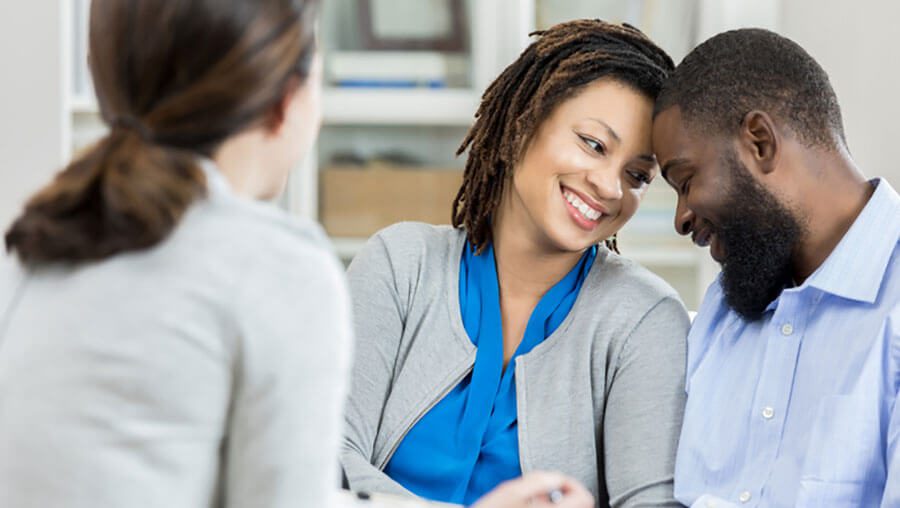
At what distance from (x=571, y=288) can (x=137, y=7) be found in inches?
37.1

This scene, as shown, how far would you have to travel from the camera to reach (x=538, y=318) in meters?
1.57

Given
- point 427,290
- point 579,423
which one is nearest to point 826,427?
point 579,423

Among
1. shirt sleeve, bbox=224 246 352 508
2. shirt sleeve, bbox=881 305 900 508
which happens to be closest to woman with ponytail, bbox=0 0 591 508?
shirt sleeve, bbox=224 246 352 508

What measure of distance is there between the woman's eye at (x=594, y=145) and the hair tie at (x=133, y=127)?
2.78 ft

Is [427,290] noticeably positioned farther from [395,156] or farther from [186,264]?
[395,156]

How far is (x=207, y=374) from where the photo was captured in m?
0.75

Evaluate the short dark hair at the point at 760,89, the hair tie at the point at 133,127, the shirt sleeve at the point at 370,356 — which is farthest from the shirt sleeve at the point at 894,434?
the hair tie at the point at 133,127

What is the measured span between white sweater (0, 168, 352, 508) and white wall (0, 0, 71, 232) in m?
1.92

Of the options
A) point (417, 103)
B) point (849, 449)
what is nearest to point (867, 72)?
point (849, 449)

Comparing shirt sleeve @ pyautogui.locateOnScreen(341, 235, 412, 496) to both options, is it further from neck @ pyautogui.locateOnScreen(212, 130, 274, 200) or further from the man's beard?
neck @ pyautogui.locateOnScreen(212, 130, 274, 200)

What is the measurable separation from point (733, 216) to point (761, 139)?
102 millimetres

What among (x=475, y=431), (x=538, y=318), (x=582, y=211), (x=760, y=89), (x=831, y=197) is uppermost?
(x=760, y=89)

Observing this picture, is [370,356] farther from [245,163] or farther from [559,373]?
[245,163]

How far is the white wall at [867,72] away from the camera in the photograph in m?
1.75
